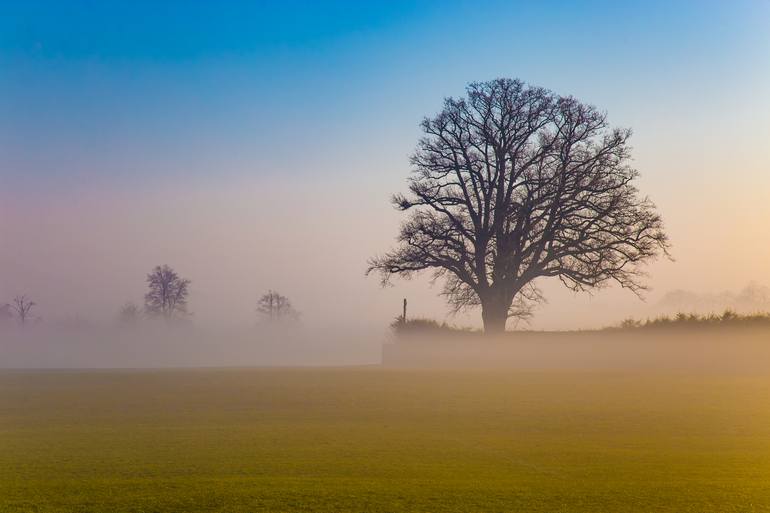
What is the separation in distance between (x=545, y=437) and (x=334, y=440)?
3.88 m

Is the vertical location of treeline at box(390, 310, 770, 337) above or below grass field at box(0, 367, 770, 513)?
above

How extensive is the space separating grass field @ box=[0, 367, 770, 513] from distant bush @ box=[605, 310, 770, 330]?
5801 mm

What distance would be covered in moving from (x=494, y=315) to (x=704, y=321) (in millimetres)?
9723

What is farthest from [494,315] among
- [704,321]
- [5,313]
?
[5,313]

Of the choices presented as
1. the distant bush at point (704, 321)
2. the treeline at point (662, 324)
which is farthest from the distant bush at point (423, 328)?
the distant bush at point (704, 321)

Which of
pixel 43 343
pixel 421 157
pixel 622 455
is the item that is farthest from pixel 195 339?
pixel 622 455

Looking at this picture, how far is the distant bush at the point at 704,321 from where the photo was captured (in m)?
28.6

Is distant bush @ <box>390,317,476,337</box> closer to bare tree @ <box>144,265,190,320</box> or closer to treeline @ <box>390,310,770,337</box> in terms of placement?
treeline @ <box>390,310,770,337</box>

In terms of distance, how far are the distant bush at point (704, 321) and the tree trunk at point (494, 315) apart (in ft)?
19.0

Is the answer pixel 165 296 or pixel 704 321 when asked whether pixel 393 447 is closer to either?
pixel 704 321

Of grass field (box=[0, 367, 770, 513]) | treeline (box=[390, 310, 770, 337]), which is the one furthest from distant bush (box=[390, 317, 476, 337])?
grass field (box=[0, 367, 770, 513])

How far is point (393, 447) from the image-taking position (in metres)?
13.1

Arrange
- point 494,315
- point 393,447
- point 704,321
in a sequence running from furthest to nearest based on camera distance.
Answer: point 494,315 < point 704,321 < point 393,447

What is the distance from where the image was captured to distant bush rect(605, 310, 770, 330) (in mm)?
28625
